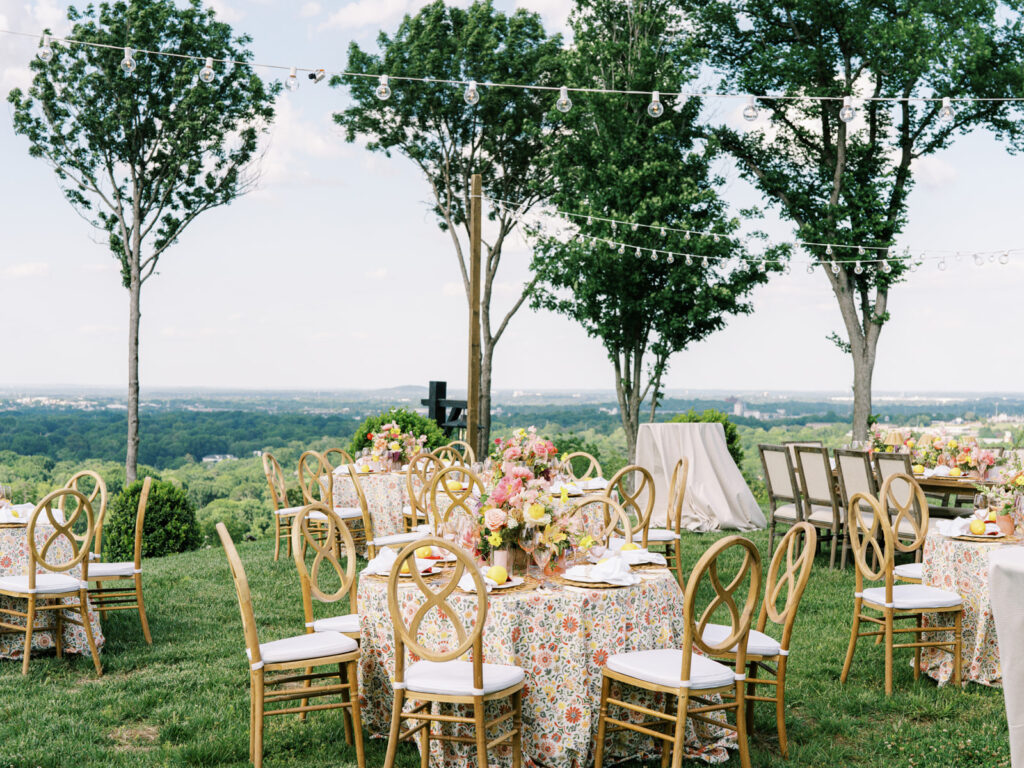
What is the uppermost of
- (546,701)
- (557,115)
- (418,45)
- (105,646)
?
(418,45)

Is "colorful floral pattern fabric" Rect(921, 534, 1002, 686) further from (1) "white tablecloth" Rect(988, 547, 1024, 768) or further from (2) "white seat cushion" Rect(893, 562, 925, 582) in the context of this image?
(1) "white tablecloth" Rect(988, 547, 1024, 768)

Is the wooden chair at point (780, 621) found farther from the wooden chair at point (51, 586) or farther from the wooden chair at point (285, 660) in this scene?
the wooden chair at point (51, 586)

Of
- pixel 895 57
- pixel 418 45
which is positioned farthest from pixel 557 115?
pixel 895 57

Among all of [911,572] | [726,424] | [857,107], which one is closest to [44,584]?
[911,572]

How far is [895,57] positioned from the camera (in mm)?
14398

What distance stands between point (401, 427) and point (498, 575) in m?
7.25

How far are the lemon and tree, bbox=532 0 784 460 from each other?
35.7 feet

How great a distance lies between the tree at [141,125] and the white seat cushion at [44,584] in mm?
8597

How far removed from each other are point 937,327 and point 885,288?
Answer: 1738 mm

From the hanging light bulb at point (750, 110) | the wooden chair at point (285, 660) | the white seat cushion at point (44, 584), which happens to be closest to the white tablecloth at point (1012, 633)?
the wooden chair at point (285, 660)

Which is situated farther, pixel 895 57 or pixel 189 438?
pixel 189 438

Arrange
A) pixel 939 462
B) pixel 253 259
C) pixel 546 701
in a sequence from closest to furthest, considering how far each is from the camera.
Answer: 1. pixel 546 701
2. pixel 939 462
3. pixel 253 259

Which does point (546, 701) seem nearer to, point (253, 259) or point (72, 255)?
point (72, 255)

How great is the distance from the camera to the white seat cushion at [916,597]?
450 centimetres
